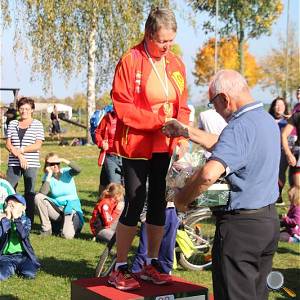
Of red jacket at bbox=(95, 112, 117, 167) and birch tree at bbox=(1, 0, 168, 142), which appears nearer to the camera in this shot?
red jacket at bbox=(95, 112, 117, 167)

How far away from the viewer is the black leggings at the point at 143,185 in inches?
152

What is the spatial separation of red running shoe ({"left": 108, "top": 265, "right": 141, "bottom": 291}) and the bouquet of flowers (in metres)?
0.74

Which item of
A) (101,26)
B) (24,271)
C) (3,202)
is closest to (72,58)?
(101,26)

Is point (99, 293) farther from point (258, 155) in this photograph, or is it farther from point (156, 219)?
point (258, 155)

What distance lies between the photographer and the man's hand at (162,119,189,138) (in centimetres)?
361

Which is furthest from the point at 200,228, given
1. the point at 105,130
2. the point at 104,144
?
the point at 105,130

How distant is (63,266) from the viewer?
611cm

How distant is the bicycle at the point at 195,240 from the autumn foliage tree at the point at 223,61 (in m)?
31.1

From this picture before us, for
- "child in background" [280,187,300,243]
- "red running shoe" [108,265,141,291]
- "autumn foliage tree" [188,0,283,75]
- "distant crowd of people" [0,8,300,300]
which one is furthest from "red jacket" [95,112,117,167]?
"autumn foliage tree" [188,0,283,75]

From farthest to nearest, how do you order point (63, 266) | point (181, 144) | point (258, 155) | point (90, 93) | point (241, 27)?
1. point (241, 27)
2. point (90, 93)
3. point (63, 266)
4. point (181, 144)
5. point (258, 155)

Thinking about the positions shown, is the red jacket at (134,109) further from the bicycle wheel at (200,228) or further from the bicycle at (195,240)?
the bicycle wheel at (200,228)

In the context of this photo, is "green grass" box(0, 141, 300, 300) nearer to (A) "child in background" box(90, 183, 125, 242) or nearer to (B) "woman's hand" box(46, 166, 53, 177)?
(A) "child in background" box(90, 183, 125, 242)

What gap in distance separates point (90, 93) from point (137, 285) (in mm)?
19358

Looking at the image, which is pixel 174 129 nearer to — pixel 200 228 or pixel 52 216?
pixel 200 228
